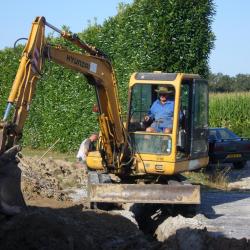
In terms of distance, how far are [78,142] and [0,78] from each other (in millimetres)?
4780

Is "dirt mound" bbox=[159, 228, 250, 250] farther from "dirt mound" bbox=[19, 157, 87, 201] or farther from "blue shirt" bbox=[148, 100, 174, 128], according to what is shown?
"dirt mound" bbox=[19, 157, 87, 201]

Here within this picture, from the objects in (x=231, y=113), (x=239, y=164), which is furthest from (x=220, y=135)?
(x=231, y=113)

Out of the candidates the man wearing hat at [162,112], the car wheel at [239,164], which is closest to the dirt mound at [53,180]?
the man wearing hat at [162,112]

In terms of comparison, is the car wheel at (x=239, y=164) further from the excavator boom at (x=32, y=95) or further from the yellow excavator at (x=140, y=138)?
the excavator boom at (x=32, y=95)

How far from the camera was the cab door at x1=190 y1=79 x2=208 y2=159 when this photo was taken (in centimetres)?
1188

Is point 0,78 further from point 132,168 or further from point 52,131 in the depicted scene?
point 132,168

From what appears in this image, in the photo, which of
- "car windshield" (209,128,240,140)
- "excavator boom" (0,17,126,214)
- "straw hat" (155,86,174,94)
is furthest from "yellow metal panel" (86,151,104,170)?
"car windshield" (209,128,240,140)

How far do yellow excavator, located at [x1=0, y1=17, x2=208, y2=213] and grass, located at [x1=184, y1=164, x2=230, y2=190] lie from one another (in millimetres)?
3653

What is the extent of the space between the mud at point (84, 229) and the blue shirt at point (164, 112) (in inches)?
67.9

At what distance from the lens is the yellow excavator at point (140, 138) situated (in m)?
10.6

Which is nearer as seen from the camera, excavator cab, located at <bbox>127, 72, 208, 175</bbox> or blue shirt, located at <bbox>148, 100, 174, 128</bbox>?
excavator cab, located at <bbox>127, 72, 208, 175</bbox>

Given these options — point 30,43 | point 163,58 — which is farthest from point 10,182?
point 163,58

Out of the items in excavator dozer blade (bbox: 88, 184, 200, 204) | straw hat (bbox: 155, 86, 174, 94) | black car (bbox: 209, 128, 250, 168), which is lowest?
excavator dozer blade (bbox: 88, 184, 200, 204)

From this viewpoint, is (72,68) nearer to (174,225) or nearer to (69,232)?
(174,225)
